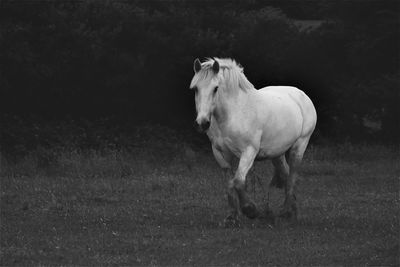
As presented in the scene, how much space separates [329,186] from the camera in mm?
16750

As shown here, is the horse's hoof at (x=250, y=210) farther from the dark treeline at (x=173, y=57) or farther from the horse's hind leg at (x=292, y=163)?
the dark treeline at (x=173, y=57)

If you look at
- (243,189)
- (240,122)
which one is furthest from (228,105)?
(243,189)

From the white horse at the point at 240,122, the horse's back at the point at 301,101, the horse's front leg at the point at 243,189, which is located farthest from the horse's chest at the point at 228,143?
the horse's back at the point at 301,101

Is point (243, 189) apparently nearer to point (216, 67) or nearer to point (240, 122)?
point (240, 122)

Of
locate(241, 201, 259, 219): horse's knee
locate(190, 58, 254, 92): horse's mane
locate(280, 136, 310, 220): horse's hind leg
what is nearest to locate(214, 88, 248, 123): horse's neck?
locate(190, 58, 254, 92): horse's mane

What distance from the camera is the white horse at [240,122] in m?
11.7

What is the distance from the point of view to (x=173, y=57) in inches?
925

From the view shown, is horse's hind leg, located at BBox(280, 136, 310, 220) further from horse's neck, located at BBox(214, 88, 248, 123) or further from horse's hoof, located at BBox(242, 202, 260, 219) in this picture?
horse's neck, located at BBox(214, 88, 248, 123)

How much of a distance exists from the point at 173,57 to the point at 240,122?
1169 centimetres

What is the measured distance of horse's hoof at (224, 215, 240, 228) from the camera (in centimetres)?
1177

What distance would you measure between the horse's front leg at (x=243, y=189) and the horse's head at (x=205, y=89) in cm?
75

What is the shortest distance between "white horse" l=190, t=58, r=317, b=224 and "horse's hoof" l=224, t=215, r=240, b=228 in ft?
0.04

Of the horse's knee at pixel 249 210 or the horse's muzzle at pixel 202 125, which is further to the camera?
the horse's knee at pixel 249 210

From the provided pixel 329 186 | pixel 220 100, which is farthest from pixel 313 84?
pixel 220 100
